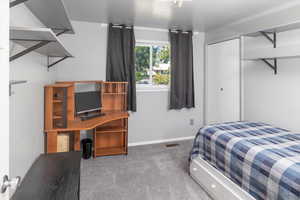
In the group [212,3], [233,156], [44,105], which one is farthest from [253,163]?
[44,105]

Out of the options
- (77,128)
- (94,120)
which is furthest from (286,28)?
(77,128)

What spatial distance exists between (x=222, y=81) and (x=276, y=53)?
165 centimetres

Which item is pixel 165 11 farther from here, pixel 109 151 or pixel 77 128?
pixel 109 151

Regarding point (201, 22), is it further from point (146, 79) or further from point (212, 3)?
point (146, 79)

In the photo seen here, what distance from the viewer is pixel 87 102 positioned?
10.6 ft

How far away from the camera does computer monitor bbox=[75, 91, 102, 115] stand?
10.2 ft

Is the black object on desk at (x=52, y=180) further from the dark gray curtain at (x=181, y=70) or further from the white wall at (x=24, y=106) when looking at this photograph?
the dark gray curtain at (x=181, y=70)

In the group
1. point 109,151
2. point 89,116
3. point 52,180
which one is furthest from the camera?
point 109,151

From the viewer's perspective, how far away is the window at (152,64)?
156 inches

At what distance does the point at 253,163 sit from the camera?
1703mm

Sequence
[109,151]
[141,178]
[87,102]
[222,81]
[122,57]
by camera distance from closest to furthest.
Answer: [141,178]
[87,102]
[109,151]
[122,57]
[222,81]

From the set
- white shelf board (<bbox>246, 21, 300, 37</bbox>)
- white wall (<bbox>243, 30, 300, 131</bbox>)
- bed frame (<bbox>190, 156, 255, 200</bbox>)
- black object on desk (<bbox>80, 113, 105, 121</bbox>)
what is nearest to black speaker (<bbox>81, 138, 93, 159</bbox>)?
black object on desk (<bbox>80, 113, 105, 121</bbox>)

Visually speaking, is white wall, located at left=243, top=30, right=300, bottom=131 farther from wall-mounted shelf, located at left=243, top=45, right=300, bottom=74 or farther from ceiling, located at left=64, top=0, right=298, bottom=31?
ceiling, located at left=64, top=0, right=298, bottom=31

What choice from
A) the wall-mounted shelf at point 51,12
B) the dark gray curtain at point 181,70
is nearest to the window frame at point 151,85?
the dark gray curtain at point 181,70
